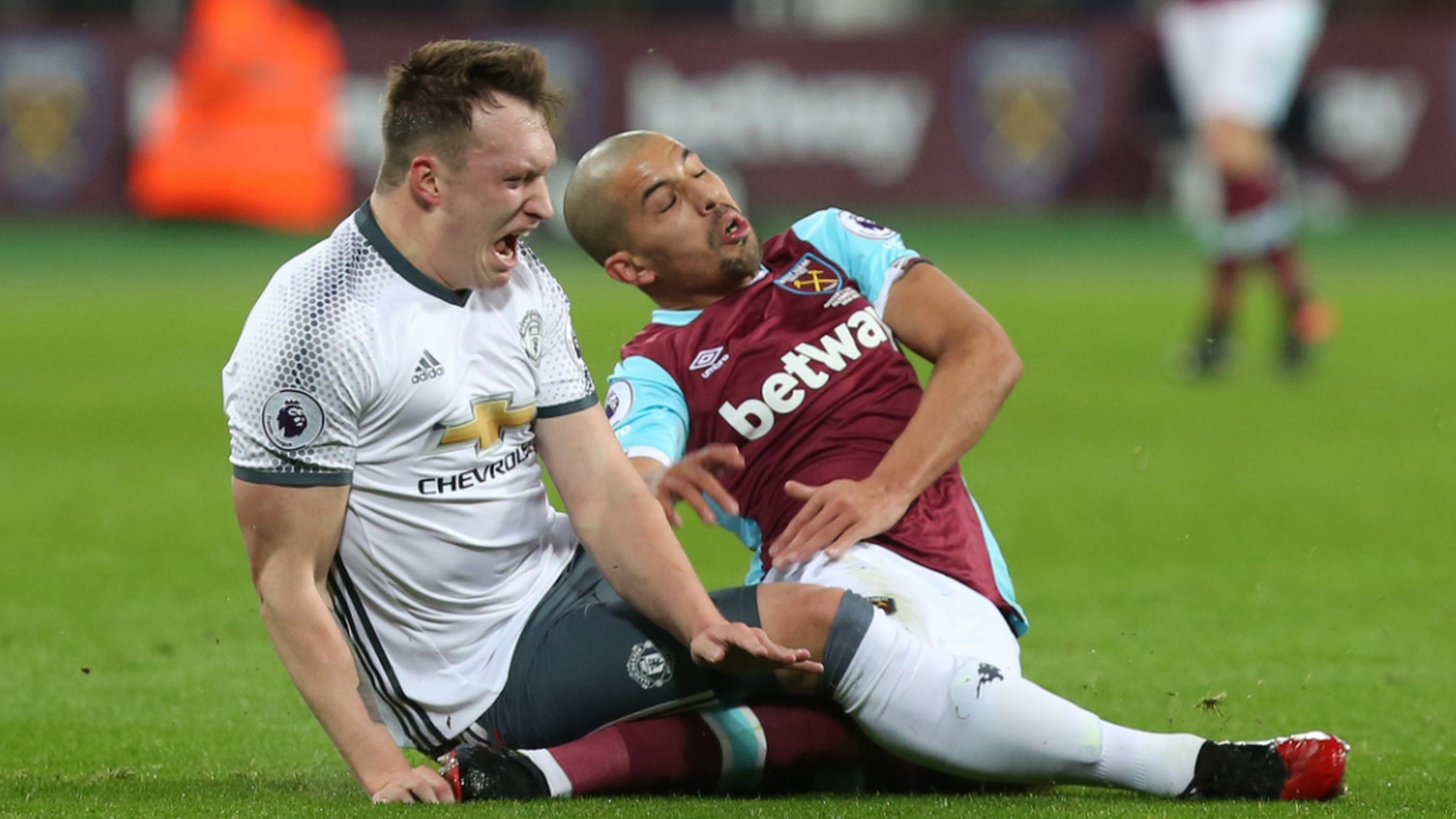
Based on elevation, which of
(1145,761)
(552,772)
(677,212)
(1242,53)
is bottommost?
(1242,53)

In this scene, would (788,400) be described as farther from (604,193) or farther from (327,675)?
(327,675)

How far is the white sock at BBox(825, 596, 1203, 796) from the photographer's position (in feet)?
11.8

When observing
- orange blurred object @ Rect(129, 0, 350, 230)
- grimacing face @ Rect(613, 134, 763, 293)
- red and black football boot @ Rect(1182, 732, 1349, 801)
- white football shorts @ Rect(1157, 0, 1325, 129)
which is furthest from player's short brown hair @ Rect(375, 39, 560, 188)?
orange blurred object @ Rect(129, 0, 350, 230)

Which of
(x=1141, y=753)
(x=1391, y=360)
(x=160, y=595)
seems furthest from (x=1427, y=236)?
(x=1141, y=753)

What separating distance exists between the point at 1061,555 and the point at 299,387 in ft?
12.7

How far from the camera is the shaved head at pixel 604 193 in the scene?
173 inches

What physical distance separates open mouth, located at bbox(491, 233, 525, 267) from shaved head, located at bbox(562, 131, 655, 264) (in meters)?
0.65

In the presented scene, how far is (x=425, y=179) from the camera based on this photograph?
3.65 m

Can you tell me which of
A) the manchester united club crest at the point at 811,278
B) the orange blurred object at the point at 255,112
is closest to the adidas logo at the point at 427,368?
the manchester united club crest at the point at 811,278

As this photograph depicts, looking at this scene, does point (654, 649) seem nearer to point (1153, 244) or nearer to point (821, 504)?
point (821, 504)

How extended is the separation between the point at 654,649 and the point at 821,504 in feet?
1.59

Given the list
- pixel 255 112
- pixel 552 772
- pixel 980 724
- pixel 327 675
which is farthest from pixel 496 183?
pixel 255 112

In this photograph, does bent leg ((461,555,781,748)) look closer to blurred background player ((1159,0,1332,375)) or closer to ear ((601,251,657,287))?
ear ((601,251,657,287))

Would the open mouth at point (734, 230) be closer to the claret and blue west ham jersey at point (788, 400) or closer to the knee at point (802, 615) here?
the claret and blue west ham jersey at point (788, 400)
